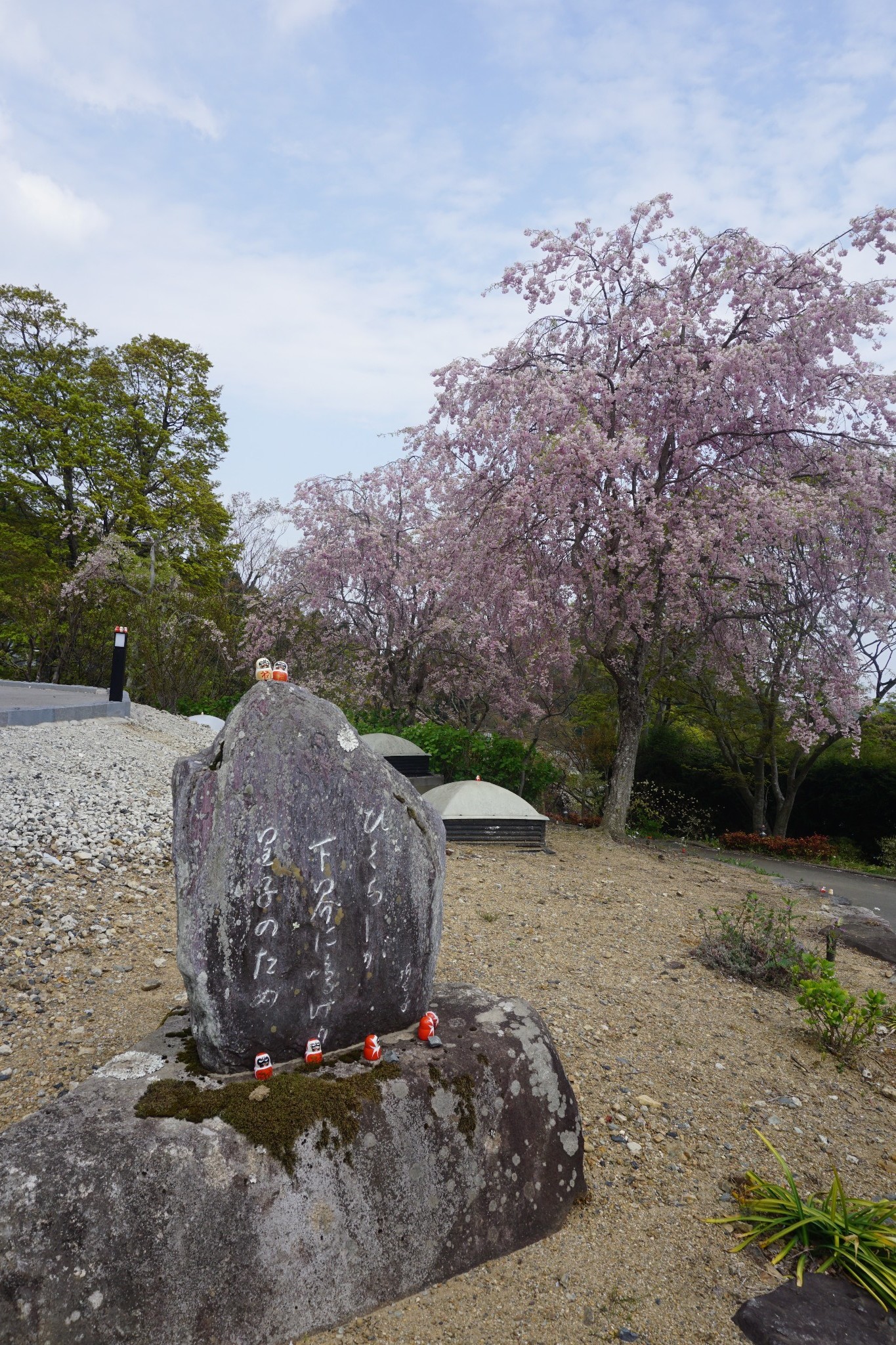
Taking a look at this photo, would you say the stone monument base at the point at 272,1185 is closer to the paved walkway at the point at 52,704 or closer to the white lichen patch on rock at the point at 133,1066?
the white lichen patch on rock at the point at 133,1066

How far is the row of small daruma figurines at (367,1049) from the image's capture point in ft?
8.87

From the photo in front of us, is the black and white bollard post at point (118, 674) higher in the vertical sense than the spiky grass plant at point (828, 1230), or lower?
higher

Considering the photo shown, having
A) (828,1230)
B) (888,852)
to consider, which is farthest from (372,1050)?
(888,852)

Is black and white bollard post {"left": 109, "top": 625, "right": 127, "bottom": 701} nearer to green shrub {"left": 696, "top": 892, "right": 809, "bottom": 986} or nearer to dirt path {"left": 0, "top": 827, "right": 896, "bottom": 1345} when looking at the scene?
dirt path {"left": 0, "top": 827, "right": 896, "bottom": 1345}

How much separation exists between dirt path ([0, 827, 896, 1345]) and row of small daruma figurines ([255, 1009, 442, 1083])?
72 centimetres

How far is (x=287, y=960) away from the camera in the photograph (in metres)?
2.76

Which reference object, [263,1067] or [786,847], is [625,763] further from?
[263,1067]

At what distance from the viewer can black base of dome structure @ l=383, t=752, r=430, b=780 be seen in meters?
11.1

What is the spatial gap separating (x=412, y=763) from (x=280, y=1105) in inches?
340

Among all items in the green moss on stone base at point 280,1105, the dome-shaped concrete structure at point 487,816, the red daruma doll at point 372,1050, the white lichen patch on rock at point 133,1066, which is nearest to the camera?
the green moss on stone base at point 280,1105

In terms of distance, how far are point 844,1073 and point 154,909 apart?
440 cm

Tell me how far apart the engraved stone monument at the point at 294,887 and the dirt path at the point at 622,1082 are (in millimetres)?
924

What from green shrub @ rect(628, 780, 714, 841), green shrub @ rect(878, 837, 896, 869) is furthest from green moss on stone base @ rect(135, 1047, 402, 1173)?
green shrub @ rect(628, 780, 714, 841)

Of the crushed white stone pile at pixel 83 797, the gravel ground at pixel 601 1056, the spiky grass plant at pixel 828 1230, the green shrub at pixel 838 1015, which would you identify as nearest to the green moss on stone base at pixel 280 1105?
the gravel ground at pixel 601 1056
